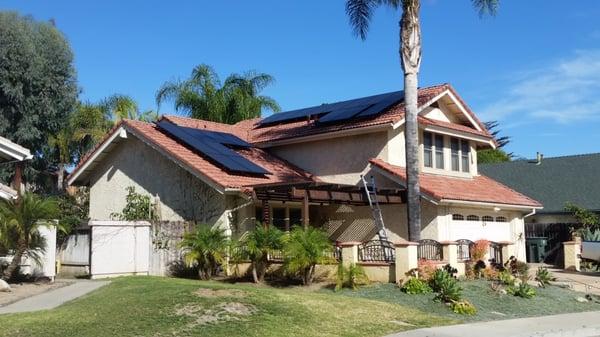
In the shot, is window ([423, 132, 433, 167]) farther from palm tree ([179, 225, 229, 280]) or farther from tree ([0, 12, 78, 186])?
tree ([0, 12, 78, 186])

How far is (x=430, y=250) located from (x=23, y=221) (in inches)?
423

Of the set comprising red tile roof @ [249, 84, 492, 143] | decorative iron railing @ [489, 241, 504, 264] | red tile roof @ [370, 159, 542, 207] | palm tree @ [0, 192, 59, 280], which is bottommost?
decorative iron railing @ [489, 241, 504, 264]

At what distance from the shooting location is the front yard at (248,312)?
10.7 metres

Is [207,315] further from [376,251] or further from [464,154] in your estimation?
[464,154]

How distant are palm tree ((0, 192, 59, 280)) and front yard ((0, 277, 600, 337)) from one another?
2.78m

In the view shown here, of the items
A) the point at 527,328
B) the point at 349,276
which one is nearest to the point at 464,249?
the point at 349,276

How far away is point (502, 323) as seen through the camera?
1320 centimetres

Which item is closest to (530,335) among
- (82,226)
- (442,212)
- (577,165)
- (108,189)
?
(442,212)

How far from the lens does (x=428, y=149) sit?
2423 cm

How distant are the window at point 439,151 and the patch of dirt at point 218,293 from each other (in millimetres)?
12883

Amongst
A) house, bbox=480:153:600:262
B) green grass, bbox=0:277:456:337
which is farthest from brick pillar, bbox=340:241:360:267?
house, bbox=480:153:600:262

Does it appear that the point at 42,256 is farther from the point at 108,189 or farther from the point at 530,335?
the point at 530,335

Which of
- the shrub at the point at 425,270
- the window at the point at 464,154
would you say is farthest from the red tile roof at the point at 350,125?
the shrub at the point at 425,270

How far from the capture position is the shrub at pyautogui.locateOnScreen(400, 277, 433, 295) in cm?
1570
